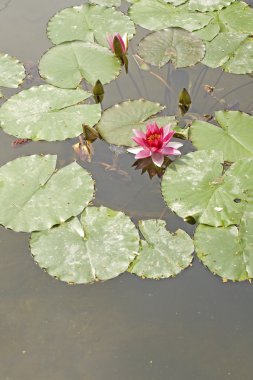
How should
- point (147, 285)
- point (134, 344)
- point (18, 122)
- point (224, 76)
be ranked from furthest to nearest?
point (224, 76)
point (18, 122)
point (147, 285)
point (134, 344)

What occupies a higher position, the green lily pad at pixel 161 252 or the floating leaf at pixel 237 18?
the floating leaf at pixel 237 18

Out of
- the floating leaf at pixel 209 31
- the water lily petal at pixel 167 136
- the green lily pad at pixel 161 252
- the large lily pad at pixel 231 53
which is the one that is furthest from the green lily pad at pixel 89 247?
the floating leaf at pixel 209 31

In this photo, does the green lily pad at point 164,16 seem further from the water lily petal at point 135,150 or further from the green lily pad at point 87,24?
the water lily petal at point 135,150

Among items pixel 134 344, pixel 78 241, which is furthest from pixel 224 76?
pixel 134 344

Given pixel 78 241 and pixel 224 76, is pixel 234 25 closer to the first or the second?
pixel 224 76

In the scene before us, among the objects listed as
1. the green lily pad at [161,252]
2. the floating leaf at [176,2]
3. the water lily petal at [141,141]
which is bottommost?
the green lily pad at [161,252]

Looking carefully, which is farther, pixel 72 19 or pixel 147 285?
pixel 72 19
